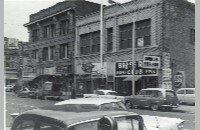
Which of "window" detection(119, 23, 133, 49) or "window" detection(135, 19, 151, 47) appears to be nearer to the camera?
"window" detection(135, 19, 151, 47)

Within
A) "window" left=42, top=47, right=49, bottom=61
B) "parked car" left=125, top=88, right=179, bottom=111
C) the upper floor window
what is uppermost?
the upper floor window

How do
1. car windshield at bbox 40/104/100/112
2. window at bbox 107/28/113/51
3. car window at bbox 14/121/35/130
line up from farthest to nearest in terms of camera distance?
window at bbox 107/28/113/51 < car windshield at bbox 40/104/100/112 < car window at bbox 14/121/35/130

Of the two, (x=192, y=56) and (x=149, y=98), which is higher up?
(x=192, y=56)

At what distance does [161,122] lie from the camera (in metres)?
3.51

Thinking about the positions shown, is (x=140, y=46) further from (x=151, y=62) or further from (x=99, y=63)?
(x=99, y=63)

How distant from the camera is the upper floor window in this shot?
14.0 feet

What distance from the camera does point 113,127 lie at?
263 centimetres

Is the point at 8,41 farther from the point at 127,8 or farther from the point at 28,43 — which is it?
the point at 127,8

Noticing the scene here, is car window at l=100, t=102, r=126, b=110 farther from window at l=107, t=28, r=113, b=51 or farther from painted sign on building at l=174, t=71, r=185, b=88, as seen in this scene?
window at l=107, t=28, r=113, b=51

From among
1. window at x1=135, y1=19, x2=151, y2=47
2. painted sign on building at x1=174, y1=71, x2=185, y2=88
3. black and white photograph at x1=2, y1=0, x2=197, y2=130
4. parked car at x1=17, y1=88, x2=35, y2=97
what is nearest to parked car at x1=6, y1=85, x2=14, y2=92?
black and white photograph at x1=2, y1=0, x2=197, y2=130

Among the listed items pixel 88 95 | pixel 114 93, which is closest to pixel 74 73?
pixel 88 95

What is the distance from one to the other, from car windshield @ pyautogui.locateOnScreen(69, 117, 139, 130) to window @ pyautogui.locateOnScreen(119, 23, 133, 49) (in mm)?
1346

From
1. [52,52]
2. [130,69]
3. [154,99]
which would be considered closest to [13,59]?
[52,52]

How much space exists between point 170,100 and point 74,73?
4.85ft
